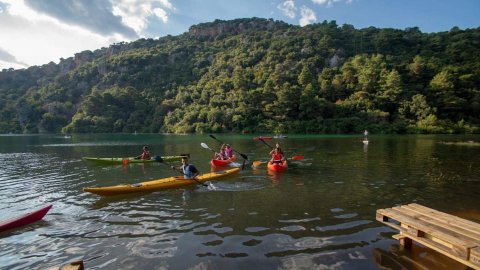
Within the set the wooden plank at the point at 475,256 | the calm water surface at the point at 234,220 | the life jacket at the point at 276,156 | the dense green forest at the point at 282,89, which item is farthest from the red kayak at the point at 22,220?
the dense green forest at the point at 282,89

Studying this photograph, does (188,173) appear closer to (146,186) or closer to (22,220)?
(146,186)

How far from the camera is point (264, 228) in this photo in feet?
35.9

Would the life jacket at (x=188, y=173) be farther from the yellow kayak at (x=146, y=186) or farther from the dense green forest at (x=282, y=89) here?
the dense green forest at (x=282, y=89)

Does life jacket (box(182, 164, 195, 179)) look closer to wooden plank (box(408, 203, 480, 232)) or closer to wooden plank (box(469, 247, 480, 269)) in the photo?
wooden plank (box(408, 203, 480, 232))

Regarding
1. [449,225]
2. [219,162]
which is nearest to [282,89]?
[219,162]

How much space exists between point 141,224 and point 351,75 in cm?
10573

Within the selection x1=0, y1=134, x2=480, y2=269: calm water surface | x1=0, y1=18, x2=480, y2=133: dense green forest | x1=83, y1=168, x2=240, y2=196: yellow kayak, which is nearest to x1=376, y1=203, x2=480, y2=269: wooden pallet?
x1=0, y1=134, x2=480, y2=269: calm water surface

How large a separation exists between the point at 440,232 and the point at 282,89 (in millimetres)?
96218

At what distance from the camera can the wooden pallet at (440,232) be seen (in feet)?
21.2

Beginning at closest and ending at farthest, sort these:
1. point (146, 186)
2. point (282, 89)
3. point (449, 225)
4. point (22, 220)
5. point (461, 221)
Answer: point (449, 225), point (461, 221), point (22, 220), point (146, 186), point (282, 89)

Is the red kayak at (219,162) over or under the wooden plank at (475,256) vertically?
under

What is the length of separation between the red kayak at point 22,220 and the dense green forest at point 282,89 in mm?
81198

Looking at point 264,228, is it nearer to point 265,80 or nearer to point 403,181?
point 403,181

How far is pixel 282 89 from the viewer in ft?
333
